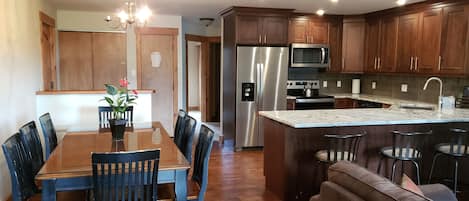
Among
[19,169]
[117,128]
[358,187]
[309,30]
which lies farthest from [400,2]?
[19,169]

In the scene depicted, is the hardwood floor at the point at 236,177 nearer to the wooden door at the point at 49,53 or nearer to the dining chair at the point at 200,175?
the dining chair at the point at 200,175

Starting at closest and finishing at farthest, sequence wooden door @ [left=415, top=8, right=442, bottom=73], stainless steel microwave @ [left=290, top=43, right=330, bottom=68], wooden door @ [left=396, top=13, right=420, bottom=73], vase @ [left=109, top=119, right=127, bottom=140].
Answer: vase @ [left=109, top=119, right=127, bottom=140] → wooden door @ [left=415, top=8, right=442, bottom=73] → wooden door @ [left=396, top=13, right=420, bottom=73] → stainless steel microwave @ [left=290, top=43, right=330, bottom=68]

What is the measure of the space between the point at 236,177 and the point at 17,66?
8.82 feet

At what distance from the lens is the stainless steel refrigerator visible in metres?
5.56

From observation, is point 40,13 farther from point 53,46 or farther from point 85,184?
point 85,184

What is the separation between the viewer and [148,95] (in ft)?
16.3

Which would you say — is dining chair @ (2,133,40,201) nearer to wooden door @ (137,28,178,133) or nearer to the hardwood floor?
the hardwood floor

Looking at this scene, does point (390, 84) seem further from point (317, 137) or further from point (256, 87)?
point (317, 137)

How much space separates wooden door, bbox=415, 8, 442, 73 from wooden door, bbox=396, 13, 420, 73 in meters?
0.09

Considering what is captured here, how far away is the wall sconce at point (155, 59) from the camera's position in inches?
257

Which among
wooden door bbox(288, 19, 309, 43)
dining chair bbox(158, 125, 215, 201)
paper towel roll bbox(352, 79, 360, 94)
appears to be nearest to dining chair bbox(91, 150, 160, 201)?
dining chair bbox(158, 125, 215, 201)

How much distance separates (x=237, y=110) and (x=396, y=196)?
413 centimetres

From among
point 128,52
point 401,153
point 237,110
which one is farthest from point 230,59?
point 401,153

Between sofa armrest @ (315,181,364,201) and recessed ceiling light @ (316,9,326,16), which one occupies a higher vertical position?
recessed ceiling light @ (316,9,326,16)
